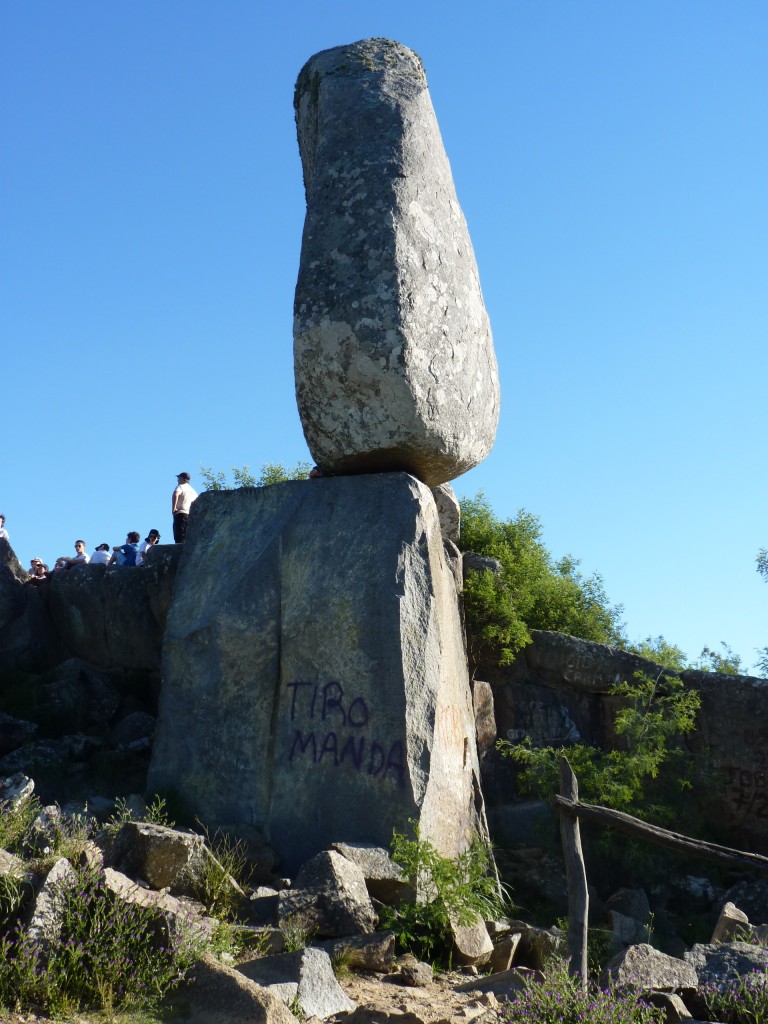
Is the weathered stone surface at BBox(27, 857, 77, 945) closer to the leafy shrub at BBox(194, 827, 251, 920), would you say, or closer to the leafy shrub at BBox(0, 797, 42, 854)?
the leafy shrub at BBox(0, 797, 42, 854)

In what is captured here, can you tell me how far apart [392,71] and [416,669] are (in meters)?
5.06

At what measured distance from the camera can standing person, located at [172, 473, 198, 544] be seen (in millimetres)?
11323

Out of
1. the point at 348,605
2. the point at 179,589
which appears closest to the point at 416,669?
the point at 348,605

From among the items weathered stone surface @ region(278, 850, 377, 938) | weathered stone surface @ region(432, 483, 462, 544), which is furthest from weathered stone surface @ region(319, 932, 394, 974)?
weathered stone surface @ region(432, 483, 462, 544)

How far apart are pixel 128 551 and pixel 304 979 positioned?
264 inches

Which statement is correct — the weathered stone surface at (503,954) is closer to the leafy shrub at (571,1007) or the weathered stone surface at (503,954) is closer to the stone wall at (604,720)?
the leafy shrub at (571,1007)

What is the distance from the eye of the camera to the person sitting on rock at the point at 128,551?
37.5ft

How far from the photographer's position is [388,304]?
845cm

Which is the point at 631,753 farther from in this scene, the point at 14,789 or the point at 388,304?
the point at 14,789

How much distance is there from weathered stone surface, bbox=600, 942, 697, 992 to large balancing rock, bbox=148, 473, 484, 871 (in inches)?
72.5

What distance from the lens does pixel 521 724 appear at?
986 cm

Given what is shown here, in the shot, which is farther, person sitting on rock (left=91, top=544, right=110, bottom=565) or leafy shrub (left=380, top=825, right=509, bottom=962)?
person sitting on rock (left=91, top=544, right=110, bottom=565)

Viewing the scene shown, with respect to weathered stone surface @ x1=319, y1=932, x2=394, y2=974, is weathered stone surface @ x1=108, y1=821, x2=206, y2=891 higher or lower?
higher

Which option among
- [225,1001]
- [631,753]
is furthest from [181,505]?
[225,1001]
